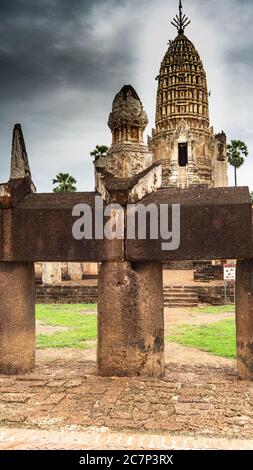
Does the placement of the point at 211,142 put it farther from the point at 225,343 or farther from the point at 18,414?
the point at 18,414

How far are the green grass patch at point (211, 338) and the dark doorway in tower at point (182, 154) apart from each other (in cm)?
2955

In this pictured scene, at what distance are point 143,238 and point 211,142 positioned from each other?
137 feet

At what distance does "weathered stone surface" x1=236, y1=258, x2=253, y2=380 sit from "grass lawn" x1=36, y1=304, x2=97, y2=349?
13.9ft

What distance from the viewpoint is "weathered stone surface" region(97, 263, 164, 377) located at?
609cm

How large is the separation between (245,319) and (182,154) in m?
37.5

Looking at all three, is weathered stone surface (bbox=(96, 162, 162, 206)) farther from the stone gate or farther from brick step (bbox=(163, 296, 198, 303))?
brick step (bbox=(163, 296, 198, 303))

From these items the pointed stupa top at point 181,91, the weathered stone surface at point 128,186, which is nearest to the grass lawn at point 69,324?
the weathered stone surface at point 128,186

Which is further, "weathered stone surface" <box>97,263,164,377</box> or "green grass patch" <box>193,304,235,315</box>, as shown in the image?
"green grass patch" <box>193,304,235,315</box>

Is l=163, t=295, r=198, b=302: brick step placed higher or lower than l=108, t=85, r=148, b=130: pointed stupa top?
lower

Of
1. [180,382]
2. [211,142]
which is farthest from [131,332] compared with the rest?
[211,142]

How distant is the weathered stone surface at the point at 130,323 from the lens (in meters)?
6.09

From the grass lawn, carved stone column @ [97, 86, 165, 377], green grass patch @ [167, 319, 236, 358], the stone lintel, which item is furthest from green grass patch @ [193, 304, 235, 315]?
the stone lintel

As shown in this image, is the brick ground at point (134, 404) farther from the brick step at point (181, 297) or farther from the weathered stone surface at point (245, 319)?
the brick step at point (181, 297)

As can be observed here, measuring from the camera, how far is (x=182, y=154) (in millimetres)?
42375
